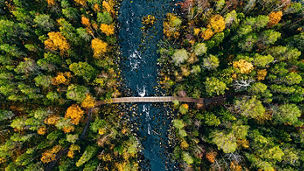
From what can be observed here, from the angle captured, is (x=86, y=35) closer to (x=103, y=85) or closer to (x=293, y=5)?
(x=103, y=85)

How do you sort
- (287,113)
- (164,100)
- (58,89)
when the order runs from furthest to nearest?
(164,100)
(58,89)
(287,113)

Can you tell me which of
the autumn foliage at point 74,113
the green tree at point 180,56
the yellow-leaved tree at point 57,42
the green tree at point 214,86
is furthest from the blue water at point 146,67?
the yellow-leaved tree at point 57,42

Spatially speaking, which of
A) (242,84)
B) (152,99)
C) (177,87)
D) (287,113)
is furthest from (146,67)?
(287,113)

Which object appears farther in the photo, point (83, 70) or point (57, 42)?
point (83, 70)

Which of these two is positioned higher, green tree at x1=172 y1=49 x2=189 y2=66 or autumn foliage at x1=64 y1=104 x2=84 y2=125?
green tree at x1=172 y1=49 x2=189 y2=66

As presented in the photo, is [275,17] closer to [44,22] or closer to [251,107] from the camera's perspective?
[251,107]

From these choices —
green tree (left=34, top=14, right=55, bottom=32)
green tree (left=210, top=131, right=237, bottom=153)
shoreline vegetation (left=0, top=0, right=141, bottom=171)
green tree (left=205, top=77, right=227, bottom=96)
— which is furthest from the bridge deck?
green tree (left=34, top=14, right=55, bottom=32)

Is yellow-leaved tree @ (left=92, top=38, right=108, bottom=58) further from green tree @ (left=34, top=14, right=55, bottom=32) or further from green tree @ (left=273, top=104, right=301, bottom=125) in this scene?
green tree @ (left=273, top=104, right=301, bottom=125)
